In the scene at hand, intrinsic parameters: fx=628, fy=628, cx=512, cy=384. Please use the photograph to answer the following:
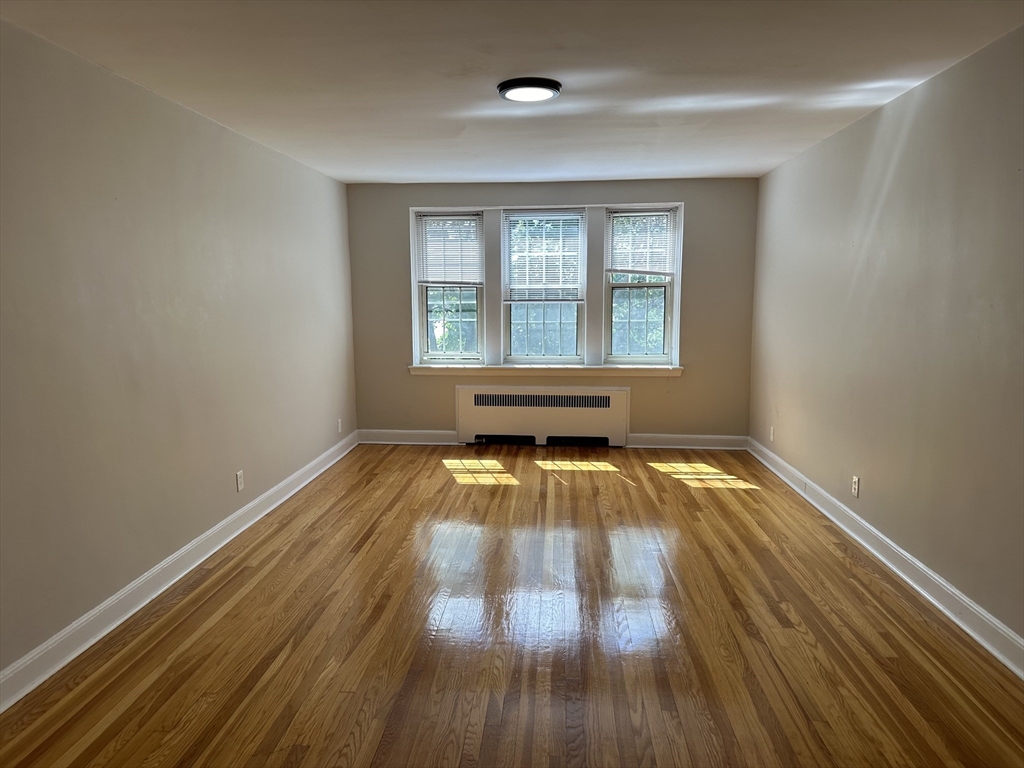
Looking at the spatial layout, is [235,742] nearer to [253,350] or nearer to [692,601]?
[692,601]

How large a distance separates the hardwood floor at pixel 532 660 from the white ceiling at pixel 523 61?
2346 mm

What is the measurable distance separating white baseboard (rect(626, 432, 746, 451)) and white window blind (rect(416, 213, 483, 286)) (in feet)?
6.75

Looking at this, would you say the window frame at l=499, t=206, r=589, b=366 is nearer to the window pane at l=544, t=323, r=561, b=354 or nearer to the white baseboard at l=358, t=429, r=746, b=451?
the window pane at l=544, t=323, r=561, b=354

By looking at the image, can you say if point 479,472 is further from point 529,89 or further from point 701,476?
point 529,89

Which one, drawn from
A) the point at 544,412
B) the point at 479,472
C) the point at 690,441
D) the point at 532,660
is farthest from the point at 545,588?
the point at 690,441

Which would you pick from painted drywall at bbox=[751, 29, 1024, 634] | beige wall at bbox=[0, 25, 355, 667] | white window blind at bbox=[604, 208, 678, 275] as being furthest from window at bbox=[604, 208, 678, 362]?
beige wall at bbox=[0, 25, 355, 667]

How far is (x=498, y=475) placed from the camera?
4957 millimetres

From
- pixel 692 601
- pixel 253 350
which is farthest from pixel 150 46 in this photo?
pixel 692 601

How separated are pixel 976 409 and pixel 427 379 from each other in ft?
14.0

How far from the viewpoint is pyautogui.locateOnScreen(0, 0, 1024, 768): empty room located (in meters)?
2.12

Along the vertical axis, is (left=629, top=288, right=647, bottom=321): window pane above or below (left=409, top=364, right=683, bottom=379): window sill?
above

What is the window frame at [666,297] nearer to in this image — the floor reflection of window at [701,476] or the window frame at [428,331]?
the floor reflection of window at [701,476]

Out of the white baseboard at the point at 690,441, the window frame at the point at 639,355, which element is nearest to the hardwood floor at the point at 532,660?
the white baseboard at the point at 690,441

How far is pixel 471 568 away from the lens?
3266 mm
